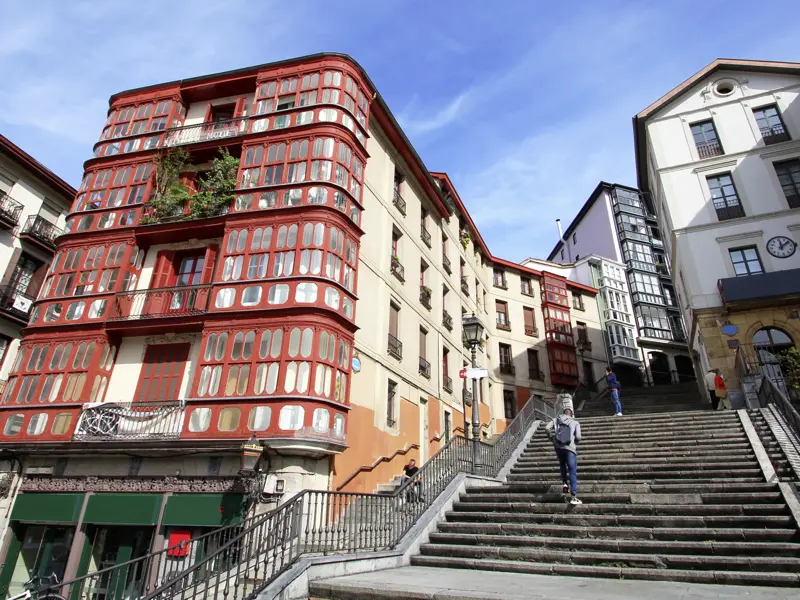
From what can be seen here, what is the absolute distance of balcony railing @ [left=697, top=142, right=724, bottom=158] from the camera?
67.9 ft

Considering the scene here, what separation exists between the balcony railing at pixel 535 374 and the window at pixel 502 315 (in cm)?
279

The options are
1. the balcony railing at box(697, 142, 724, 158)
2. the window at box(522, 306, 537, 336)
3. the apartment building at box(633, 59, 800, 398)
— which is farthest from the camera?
the window at box(522, 306, 537, 336)

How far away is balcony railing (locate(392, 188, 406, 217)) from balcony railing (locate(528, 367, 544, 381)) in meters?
13.5

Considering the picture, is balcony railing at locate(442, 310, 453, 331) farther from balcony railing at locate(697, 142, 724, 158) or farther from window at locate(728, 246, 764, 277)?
balcony railing at locate(697, 142, 724, 158)

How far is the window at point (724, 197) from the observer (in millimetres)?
19312

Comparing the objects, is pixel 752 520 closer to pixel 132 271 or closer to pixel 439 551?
pixel 439 551

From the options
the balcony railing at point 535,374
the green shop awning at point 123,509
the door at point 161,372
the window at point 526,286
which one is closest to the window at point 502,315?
the window at point 526,286

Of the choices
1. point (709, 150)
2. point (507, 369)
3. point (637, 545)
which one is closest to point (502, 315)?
point (507, 369)

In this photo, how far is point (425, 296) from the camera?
20141mm

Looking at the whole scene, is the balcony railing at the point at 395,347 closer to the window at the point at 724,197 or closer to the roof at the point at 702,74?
the window at the point at 724,197

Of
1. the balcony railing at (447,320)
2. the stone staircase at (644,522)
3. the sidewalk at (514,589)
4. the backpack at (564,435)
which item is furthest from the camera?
the balcony railing at (447,320)

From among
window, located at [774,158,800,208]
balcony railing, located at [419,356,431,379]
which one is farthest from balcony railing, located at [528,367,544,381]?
window, located at [774,158,800,208]

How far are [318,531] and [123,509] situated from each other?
7.35 meters

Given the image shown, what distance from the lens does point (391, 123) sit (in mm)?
19094
